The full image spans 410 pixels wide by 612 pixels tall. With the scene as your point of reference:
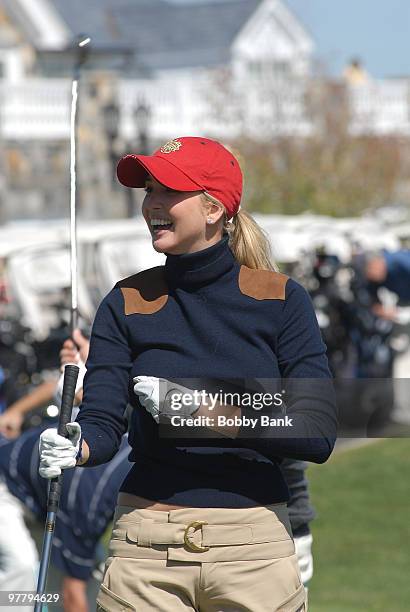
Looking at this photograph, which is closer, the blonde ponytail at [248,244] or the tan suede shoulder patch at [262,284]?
the tan suede shoulder patch at [262,284]

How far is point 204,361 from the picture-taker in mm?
3154

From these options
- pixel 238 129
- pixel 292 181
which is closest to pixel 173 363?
pixel 292 181

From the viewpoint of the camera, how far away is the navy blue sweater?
313cm

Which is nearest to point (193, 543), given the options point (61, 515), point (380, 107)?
point (61, 515)

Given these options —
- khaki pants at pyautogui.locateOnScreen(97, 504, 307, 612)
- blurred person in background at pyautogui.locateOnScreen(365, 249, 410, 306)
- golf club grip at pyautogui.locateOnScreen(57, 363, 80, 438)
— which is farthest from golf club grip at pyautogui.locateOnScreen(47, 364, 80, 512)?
blurred person in background at pyautogui.locateOnScreen(365, 249, 410, 306)

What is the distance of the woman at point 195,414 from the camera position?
3.11m

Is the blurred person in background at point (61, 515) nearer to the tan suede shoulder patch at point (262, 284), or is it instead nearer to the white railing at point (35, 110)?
the tan suede shoulder patch at point (262, 284)

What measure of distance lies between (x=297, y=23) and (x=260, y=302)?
39.9 meters

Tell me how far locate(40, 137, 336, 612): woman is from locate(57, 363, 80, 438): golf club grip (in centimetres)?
3

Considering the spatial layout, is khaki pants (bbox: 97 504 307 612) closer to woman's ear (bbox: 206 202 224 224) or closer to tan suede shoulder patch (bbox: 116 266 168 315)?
tan suede shoulder patch (bbox: 116 266 168 315)

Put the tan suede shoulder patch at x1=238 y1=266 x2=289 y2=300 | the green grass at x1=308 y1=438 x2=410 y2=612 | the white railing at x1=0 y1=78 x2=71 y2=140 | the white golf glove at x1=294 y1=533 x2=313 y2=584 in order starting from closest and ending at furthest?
the tan suede shoulder patch at x1=238 y1=266 x2=289 y2=300, the white golf glove at x1=294 y1=533 x2=313 y2=584, the green grass at x1=308 y1=438 x2=410 y2=612, the white railing at x1=0 y1=78 x2=71 y2=140

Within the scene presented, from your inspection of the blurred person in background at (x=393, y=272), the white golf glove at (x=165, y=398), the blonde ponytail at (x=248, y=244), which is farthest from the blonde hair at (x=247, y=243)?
the blurred person in background at (x=393, y=272)

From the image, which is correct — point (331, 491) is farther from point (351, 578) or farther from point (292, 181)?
point (292, 181)

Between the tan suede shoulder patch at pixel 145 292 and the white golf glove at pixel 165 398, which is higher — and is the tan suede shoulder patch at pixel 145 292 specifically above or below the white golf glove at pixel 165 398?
above
